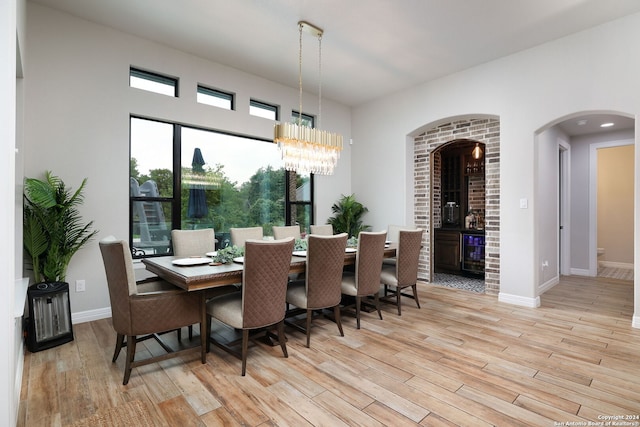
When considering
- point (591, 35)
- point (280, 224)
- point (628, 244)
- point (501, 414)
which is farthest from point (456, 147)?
point (501, 414)

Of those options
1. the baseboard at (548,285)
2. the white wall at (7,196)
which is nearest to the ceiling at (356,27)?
the white wall at (7,196)

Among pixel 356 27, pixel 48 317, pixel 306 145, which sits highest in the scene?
pixel 356 27

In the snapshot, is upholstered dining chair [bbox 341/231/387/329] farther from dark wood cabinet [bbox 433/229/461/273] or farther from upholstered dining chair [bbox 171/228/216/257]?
dark wood cabinet [bbox 433/229/461/273]

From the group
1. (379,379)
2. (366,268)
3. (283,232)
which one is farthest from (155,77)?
(379,379)

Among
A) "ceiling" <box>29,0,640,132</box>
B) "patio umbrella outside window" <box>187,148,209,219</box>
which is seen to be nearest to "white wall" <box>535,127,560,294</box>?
"ceiling" <box>29,0,640,132</box>

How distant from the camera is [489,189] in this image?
464 centimetres

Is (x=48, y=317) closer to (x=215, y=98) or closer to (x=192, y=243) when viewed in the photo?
(x=192, y=243)

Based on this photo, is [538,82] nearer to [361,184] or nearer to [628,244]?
[361,184]

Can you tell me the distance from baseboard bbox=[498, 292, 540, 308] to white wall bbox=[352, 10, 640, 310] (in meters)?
0.01

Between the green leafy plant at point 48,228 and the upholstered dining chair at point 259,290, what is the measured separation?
5.80 feet

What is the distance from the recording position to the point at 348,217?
18.9ft

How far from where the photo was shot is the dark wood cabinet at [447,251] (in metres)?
5.89

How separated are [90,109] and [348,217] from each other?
12.9 feet

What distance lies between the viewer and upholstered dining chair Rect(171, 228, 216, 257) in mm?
3486
